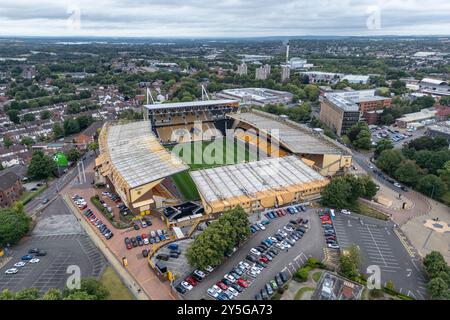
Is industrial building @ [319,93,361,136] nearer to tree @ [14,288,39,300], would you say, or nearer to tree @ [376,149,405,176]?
tree @ [376,149,405,176]

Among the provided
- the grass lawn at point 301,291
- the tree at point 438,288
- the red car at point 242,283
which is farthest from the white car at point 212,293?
the tree at point 438,288

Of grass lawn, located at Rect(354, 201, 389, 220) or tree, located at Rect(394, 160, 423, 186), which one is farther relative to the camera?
tree, located at Rect(394, 160, 423, 186)

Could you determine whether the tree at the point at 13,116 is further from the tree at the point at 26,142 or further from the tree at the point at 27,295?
the tree at the point at 27,295

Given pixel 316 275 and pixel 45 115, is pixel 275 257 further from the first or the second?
pixel 45 115

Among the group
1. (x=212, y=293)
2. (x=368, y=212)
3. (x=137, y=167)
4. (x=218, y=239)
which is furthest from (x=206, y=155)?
(x=212, y=293)

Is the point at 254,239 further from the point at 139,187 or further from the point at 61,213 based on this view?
the point at 61,213

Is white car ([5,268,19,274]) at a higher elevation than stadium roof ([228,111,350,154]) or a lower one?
lower

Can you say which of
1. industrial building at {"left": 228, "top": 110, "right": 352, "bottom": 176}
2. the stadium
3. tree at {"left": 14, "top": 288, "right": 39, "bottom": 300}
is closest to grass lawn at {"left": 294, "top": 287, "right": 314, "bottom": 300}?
the stadium
